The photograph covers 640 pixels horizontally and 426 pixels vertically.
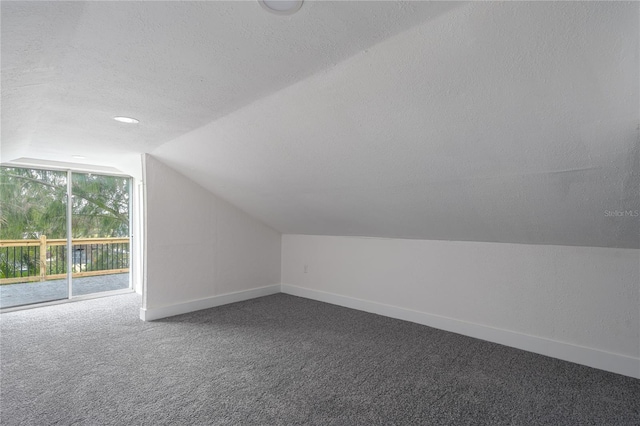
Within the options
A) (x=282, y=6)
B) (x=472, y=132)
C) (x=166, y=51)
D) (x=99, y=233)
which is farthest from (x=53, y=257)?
(x=472, y=132)

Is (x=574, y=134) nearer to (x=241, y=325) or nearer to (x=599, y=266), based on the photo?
(x=599, y=266)

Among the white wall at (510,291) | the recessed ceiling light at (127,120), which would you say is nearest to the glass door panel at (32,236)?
the recessed ceiling light at (127,120)

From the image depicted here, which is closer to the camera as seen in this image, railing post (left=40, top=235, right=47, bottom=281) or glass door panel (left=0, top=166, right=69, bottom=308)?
glass door panel (left=0, top=166, right=69, bottom=308)

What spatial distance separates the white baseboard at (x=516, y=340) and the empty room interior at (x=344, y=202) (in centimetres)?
2

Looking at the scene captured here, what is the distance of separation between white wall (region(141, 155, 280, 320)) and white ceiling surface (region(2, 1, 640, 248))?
38.1 inches

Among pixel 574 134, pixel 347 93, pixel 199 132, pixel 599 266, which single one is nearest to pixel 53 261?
pixel 199 132

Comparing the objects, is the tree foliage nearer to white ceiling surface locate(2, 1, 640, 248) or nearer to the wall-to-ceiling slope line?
white ceiling surface locate(2, 1, 640, 248)

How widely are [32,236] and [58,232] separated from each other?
29 cm

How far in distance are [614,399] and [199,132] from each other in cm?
370

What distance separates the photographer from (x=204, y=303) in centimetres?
427

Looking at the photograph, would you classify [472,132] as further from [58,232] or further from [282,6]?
[58,232]

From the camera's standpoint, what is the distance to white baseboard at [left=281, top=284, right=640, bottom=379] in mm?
2512

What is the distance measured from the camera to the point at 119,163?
4.57 m

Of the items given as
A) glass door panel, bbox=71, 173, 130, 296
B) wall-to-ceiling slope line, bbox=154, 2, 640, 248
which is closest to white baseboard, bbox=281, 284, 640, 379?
wall-to-ceiling slope line, bbox=154, 2, 640, 248
